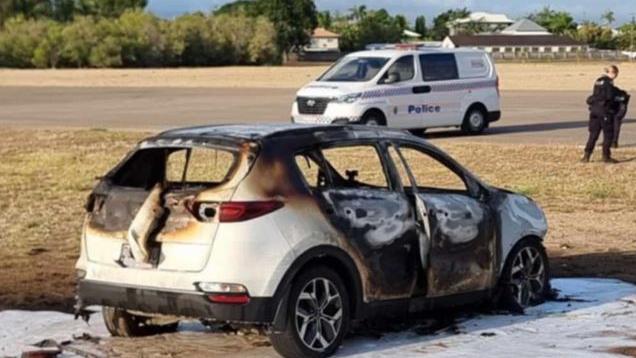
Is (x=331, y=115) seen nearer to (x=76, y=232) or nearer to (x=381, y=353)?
(x=76, y=232)

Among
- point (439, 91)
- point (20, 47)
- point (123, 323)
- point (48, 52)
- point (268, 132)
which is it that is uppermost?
point (268, 132)

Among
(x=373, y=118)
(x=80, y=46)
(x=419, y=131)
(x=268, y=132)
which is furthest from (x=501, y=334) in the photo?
(x=80, y=46)

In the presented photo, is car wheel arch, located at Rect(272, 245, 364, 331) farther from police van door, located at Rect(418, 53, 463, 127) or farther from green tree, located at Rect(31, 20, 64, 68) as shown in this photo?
green tree, located at Rect(31, 20, 64, 68)

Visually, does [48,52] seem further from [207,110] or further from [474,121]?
[474,121]

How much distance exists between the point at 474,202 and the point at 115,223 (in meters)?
2.58

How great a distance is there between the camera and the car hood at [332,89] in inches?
1055

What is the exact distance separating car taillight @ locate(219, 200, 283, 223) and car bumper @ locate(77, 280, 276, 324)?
47 cm

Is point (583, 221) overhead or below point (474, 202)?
below

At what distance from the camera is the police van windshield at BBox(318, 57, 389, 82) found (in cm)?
2744

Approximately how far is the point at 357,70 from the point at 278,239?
2013cm

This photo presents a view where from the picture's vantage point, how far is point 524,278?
9875mm

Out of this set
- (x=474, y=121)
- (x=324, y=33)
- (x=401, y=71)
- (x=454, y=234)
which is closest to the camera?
(x=454, y=234)

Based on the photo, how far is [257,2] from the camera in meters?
155

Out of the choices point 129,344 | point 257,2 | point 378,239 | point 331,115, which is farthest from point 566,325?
point 257,2
